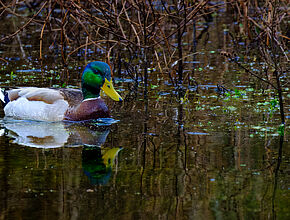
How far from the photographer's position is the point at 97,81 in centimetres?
878

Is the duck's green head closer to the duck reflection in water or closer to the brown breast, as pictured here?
the brown breast

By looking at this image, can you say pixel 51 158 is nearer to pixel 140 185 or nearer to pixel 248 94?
pixel 140 185

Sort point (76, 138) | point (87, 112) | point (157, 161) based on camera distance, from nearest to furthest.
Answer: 1. point (157, 161)
2. point (76, 138)
3. point (87, 112)

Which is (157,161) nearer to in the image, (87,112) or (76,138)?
(76,138)

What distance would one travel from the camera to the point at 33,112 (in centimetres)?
873

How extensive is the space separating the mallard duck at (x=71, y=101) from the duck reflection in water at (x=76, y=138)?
15 cm

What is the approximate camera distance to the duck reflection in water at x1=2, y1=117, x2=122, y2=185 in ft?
20.5

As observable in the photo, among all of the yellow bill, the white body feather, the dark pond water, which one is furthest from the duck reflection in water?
the yellow bill

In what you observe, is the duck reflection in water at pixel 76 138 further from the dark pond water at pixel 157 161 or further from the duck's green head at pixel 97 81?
the duck's green head at pixel 97 81

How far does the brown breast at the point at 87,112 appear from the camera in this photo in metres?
8.42

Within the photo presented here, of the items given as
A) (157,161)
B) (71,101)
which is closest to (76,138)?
(71,101)

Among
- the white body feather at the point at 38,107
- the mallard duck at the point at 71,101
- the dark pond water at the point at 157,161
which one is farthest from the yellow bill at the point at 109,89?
the white body feather at the point at 38,107

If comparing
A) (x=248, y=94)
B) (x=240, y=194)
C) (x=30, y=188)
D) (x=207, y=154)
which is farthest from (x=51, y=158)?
(x=248, y=94)

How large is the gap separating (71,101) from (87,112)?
38cm
